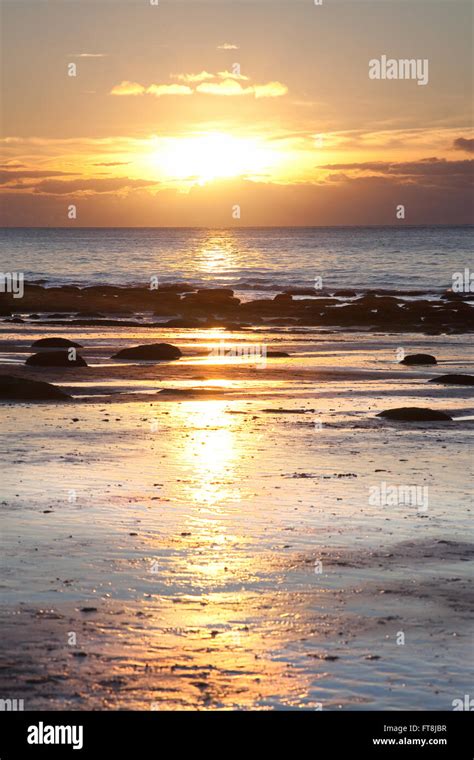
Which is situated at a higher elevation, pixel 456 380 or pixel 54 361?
pixel 54 361

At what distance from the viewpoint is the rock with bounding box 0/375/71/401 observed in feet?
80.1

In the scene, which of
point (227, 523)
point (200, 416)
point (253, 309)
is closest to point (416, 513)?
point (227, 523)

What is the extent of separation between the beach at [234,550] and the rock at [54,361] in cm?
417

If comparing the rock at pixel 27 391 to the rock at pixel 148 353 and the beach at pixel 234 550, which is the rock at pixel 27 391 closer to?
the beach at pixel 234 550

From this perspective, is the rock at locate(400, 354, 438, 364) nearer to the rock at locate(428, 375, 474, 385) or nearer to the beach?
the rock at locate(428, 375, 474, 385)

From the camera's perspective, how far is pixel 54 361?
31812 millimetres

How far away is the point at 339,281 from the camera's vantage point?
108188 mm

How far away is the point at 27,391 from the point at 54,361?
23.8 ft

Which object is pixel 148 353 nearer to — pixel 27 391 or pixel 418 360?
pixel 418 360

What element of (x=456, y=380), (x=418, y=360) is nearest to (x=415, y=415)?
(x=456, y=380)

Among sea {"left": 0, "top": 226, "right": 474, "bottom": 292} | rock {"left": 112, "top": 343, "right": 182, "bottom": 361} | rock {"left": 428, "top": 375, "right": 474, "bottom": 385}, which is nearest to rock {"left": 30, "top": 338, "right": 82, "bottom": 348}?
rock {"left": 112, "top": 343, "right": 182, "bottom": 361}

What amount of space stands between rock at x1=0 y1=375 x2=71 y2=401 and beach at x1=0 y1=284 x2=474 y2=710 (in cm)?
47
